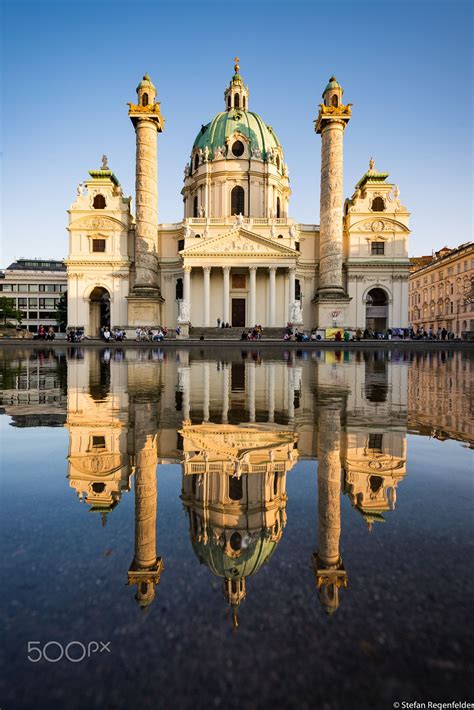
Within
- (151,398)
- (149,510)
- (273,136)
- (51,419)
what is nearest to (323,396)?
(151,398)

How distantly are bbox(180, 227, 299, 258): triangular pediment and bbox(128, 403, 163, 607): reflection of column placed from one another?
3877 centimetres

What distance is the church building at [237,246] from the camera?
41062 millimetres

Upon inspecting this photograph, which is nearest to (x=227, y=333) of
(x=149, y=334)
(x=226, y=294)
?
(x=226, y=294)

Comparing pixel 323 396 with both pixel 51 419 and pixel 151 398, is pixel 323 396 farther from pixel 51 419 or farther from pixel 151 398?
pixel 51 419

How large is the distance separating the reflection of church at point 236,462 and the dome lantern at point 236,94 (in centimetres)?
5635

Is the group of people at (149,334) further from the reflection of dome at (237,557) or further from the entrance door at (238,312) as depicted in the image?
the reflection of dome at (237,557)

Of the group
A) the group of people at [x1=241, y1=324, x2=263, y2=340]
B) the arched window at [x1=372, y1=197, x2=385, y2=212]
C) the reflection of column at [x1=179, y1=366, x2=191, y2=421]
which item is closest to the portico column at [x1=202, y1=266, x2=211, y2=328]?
the group of people at [x1=241, y1=324, x2=263, y2=340]

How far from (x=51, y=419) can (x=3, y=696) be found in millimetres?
4019

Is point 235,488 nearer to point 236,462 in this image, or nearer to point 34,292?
point 236,462

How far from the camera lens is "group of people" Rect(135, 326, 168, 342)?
37.1 m

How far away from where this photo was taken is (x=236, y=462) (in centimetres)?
301

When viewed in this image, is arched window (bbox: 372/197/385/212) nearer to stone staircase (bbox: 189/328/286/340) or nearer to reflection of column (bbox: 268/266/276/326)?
reflection of column (bbox: 268/266/276/326)

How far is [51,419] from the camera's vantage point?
4816 mm

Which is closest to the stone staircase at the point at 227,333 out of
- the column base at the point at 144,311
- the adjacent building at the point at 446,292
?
the column base at the point at 144,311
